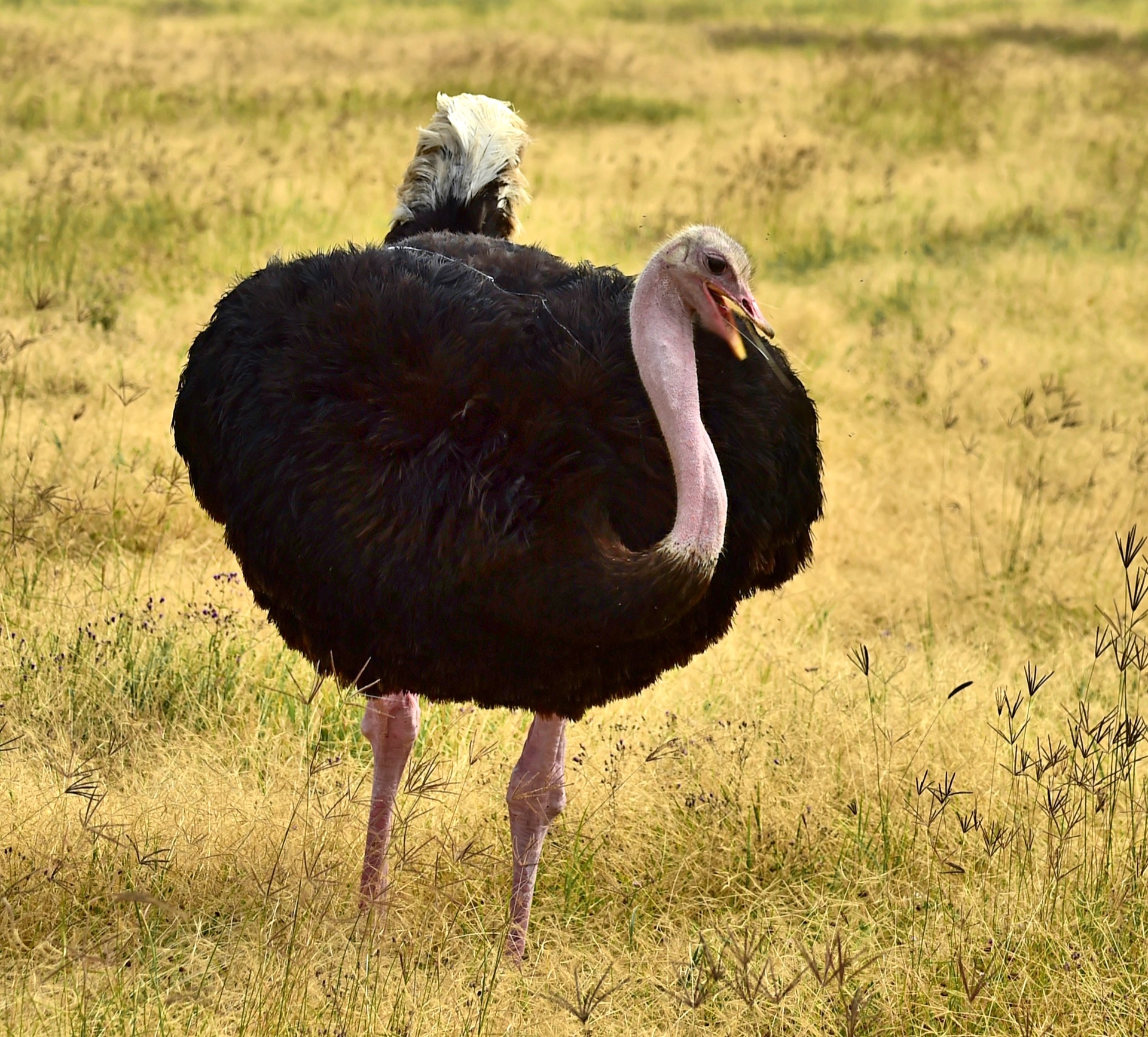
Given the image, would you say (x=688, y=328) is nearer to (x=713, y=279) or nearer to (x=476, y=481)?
(x=713, y=279)

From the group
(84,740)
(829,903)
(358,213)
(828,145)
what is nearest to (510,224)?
(84,740)

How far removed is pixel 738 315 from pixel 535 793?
1240 mm

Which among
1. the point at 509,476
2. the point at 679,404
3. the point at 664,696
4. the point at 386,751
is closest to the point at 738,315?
the point at 679,404

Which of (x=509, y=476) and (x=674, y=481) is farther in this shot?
(x=674, y=481)

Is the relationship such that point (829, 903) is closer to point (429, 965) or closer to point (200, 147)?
point (429, 965)

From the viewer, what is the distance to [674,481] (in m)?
3.35

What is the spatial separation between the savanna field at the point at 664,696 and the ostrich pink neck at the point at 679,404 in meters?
0.69

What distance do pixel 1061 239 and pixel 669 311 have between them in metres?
8.32

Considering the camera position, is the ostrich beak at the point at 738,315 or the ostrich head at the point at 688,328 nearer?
the ostrich head at the point at 688,328

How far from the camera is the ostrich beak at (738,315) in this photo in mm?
3275

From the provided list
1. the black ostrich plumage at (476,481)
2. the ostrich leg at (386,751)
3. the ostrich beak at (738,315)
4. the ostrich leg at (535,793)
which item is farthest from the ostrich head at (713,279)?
the ostrich leg at (386,751)

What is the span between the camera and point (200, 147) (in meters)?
11.2

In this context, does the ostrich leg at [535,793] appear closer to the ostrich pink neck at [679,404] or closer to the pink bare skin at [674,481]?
the pink bare skin at [674,481]

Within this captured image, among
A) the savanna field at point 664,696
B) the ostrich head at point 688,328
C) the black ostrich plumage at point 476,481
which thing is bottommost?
the savanna field at point 664,696
